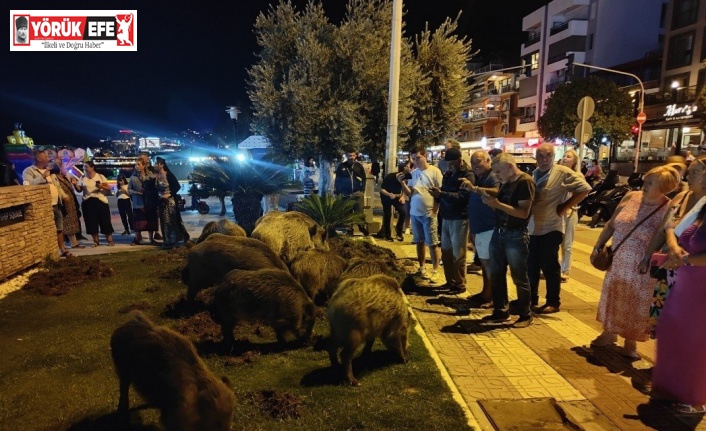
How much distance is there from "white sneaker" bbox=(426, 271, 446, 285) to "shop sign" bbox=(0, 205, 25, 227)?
668 centimetres

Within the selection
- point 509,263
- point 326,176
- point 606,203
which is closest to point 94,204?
point 326,176

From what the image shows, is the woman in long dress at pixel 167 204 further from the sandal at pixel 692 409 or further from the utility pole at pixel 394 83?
the sandal at pixel 692 409

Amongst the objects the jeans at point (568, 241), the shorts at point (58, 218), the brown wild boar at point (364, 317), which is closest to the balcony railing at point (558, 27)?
the jeans at point (568, 241)

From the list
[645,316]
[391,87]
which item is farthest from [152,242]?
[645,316]

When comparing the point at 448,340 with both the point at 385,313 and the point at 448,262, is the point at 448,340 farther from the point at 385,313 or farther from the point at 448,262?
the point at 448,262

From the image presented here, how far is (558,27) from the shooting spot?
163 ft

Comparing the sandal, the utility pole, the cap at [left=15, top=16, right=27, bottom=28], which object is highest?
the cap at [left=15, top=16, right=27, bottom=28]

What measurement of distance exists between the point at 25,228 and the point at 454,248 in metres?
6.86

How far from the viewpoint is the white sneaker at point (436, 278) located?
722 cm

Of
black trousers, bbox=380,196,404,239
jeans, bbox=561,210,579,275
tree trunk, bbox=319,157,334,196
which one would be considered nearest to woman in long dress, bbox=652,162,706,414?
jeans, bbox=561,210,579,275

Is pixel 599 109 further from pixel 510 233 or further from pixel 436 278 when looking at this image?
pixel 510 233

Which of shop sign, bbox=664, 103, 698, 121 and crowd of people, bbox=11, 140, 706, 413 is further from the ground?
shop sign, bbox=664, 103, 698, 121

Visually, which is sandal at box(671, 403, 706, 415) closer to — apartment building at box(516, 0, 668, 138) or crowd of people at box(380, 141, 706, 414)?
crowd of people at box(380, 141, 706, 414)

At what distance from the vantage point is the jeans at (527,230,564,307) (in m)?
5.54
